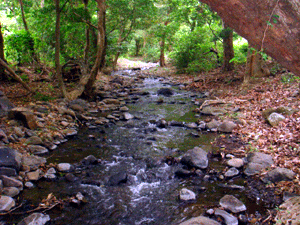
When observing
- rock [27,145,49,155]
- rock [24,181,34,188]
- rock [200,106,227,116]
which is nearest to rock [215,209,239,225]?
rock [24,181,34,188]

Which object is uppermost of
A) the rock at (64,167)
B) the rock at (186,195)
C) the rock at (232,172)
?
the rock at (232,172)

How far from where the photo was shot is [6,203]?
362cm

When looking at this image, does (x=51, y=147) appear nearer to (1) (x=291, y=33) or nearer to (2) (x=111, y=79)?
(1) (x=291, y=33)

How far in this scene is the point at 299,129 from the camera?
5406mm

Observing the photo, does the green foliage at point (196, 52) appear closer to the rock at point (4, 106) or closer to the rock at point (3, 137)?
the rock at point (4, 106)

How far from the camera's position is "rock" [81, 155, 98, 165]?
17.3ft

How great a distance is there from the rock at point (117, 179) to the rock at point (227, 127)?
3.46 metres

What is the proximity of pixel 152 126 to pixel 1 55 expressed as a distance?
260 inches

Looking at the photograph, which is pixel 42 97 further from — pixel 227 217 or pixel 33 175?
pixel 227 217

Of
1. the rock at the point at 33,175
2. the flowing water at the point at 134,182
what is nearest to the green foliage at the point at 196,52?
the flowing water at the point at 134,182

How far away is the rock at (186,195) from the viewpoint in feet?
13.1

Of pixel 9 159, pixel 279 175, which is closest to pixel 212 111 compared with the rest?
pixel 279 175

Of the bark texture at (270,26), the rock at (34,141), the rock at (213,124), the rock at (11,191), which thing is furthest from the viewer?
the rock at (213,124)

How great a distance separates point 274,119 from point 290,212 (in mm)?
3479
